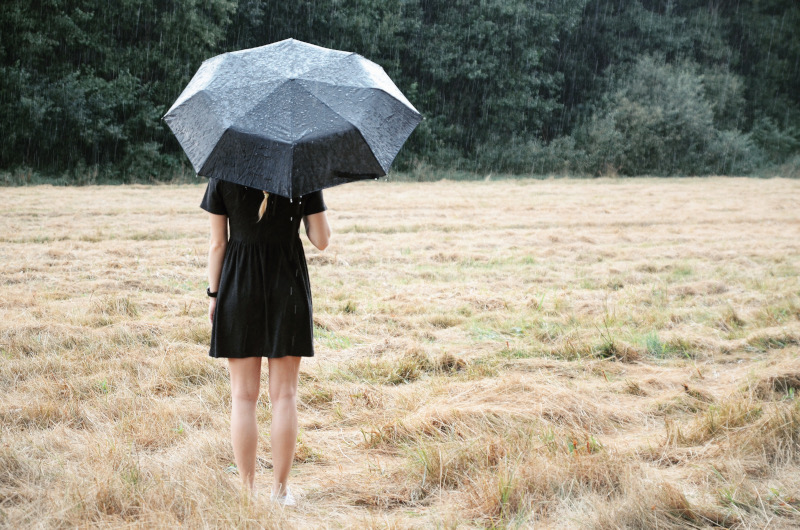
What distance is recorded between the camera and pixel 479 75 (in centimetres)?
2670

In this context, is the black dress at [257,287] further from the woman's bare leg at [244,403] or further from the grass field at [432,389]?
the grass field at [432,389]

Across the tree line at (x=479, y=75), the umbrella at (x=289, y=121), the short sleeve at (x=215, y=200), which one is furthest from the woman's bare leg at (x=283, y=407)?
the tree line at (x=479, y=75)

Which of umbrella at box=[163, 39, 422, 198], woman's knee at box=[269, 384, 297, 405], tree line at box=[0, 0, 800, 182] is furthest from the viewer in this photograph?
tree line at box=[0, 0, 800, 182]

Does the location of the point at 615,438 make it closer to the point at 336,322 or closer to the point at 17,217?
the point at 336,322

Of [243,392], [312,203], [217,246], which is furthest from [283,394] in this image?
[312,203]

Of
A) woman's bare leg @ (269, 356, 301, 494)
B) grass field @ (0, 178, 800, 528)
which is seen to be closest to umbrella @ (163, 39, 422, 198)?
woman's bare leg @ (269, 356, 301, 494)

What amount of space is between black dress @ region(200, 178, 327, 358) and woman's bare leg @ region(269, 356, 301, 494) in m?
0.09

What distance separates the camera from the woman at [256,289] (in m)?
2.63

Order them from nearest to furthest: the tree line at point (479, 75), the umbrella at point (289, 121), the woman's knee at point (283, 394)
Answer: the umbrella at point (289, 121), the woman's knee at point (283, 394), the tree line at point (479, 75)

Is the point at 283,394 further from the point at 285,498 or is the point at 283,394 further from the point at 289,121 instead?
the point at 289,121

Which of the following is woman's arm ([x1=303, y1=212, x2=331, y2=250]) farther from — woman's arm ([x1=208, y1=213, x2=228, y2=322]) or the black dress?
woman's arm ([x1=208, y1=213, x2=228, y2=322])

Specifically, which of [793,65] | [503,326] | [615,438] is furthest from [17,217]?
[793,65]

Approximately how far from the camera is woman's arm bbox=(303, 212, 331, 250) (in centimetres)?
273

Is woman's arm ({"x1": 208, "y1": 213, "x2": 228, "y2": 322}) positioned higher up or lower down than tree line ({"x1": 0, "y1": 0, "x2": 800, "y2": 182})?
lower down
